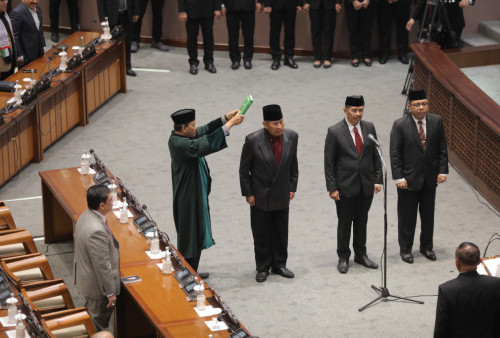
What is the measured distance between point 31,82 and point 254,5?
369cm

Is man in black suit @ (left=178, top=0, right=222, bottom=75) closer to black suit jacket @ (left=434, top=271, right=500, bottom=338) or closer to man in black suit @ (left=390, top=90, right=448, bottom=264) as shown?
man in black suit @ (left=390, top=90, right=448, bottom=264)

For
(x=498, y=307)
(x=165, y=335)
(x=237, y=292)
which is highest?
(x=498, y=307)

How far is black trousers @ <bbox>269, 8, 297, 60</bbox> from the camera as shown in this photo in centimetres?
1291

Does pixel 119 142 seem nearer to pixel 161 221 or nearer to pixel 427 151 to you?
pixel 161 221

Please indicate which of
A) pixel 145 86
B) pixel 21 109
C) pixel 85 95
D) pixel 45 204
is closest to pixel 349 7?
pixel 145 86

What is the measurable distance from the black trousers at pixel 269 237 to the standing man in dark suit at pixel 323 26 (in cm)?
582

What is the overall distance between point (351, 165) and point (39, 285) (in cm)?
262

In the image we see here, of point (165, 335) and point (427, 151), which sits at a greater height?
point (427, 151)

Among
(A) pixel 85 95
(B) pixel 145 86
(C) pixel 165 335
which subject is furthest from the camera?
(B) pixel 145 86

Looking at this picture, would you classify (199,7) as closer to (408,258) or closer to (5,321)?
(408,258)

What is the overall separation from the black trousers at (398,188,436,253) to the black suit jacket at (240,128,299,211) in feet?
3.53

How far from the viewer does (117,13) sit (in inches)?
484

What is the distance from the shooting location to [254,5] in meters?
12.7

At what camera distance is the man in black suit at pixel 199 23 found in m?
12.5
